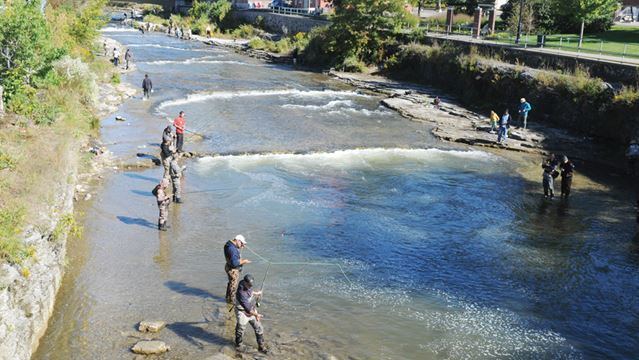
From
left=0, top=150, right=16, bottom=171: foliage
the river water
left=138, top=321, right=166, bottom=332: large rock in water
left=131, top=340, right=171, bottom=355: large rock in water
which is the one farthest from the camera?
left=0, top=150, right=16, bottom=171: foliage

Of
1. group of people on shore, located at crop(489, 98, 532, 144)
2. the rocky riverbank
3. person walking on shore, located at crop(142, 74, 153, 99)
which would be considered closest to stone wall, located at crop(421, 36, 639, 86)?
group of people on shore, located at crop(489, 98, 532, 144)

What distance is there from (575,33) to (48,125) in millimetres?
44606

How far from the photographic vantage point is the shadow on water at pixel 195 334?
12.4 m

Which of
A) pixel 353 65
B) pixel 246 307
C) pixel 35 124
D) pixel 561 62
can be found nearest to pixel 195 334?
pixel 246 307

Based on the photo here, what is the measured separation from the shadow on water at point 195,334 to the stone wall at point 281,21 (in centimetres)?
5869

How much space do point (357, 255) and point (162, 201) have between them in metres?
5.80

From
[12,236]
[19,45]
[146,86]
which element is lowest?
[12,236]

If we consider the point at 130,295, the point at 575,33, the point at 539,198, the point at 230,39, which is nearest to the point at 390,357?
the point at 130,295

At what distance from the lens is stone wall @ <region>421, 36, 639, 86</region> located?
1265 inches

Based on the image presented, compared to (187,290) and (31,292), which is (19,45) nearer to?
(187,290)

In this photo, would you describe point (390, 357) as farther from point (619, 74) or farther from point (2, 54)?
point (619, 74)

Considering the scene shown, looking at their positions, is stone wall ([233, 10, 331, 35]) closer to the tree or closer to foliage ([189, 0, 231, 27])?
foliage ([189, 0, 231, 27])

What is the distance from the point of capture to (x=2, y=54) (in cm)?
2017

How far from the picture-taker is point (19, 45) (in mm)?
20328
